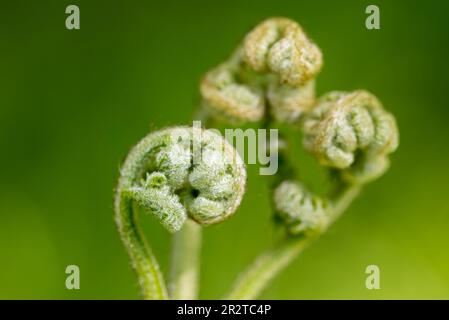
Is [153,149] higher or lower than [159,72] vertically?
lower

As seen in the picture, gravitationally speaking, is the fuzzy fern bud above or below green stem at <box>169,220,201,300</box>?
above

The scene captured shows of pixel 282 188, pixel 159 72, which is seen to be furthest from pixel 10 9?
pixel 282 188

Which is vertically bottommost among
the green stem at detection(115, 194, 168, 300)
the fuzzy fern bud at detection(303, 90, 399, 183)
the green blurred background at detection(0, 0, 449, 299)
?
the green stem at detection(115, 194, 168, 300)

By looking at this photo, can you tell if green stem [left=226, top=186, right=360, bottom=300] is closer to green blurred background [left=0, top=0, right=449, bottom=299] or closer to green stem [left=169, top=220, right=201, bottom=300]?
green stem [left=169, top=220, right=201, bottom=300]

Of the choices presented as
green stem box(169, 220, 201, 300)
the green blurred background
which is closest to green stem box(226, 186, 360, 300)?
green stem box(169, 220, 201, 300)

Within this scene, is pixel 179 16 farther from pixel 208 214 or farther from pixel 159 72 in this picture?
pixel 208 214

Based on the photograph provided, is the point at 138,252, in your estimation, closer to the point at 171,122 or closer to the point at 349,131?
the point at 349,131
